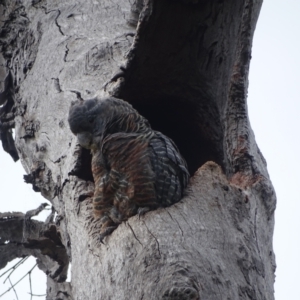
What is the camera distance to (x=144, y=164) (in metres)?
2.29

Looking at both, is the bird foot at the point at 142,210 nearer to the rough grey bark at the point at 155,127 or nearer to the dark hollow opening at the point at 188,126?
the rough grey bark at the point at 155,127

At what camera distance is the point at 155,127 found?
3.10 metres

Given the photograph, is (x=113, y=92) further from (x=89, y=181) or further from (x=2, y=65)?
(x=2, y=65)

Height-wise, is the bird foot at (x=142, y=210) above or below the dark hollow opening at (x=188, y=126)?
below

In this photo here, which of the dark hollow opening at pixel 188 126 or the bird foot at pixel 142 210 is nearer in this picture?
the bird foot at pixel 142 210

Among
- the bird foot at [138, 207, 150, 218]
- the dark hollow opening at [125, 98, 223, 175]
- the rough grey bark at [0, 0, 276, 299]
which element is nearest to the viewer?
the rough grey bark at [0, 0, 276, 299]

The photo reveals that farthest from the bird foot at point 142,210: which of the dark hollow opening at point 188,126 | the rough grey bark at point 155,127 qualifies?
the dark hollow opening at point 188,126

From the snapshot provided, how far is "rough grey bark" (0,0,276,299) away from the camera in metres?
1.97

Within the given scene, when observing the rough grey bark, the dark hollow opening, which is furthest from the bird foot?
the dark hollow opening

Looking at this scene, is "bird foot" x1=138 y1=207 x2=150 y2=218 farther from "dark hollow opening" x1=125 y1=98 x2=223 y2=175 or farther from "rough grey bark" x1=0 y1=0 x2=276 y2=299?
"dark hollow opening" x1=125 y1=98 x2=223 y2=175

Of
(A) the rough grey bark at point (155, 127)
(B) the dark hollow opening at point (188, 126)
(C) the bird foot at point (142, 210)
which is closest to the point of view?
(A) the rough grey bark at point (155, 127)

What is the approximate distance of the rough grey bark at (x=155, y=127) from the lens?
1968 mm

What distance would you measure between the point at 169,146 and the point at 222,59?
0.49 metres

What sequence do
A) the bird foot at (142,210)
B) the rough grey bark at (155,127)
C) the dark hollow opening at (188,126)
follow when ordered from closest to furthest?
the rough grey bark at (155,127) < the bird foot at (142,210) < the dark hollow opening at (188,126)
